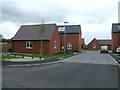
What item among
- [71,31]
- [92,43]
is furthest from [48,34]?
[92,43]

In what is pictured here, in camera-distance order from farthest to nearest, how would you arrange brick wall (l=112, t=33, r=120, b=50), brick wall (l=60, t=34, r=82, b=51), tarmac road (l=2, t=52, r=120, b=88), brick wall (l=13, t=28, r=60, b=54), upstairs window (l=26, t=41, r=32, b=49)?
brick wall (l=60, t=34, r=82, b=51)
brick wall (l=112, t=33, r=120, b=50)
upstairs window (l=26, t=41, r=32, b=49)
brick wall (l=13, t=28, r=60, b=54)
tarmac road (l=2, t=52, r=120, b=88)

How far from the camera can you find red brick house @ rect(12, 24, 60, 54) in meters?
25.3

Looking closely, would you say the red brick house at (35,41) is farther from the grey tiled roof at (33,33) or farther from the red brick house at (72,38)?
the red brick house at (72,38)

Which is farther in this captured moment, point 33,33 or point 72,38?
point 72,38

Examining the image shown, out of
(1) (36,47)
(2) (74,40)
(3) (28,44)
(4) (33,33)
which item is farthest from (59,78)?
(2) (74,40)

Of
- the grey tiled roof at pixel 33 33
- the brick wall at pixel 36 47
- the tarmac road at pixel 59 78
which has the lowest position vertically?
the tarmac road at pixel 59 78

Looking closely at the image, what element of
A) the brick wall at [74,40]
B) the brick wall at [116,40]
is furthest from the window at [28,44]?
the brick wall at [116,40]

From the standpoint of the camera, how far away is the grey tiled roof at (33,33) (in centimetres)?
2600

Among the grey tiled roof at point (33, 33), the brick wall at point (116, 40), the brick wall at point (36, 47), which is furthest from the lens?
the brick wall at point (116, 40)

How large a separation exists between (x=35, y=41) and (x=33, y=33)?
2568 millimetres

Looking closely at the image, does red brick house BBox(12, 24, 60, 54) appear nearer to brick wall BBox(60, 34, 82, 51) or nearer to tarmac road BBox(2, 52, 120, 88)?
brick wall BBox(60, 34, 82, 51)

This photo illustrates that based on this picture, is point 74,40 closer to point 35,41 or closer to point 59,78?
point 35,41

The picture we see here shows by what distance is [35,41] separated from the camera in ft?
85.0

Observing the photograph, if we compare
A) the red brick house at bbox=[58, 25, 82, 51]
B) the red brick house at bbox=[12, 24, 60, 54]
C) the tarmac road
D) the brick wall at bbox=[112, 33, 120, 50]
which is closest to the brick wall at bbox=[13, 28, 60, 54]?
the red brick house at bbox=[12, 24, 60, 54]
